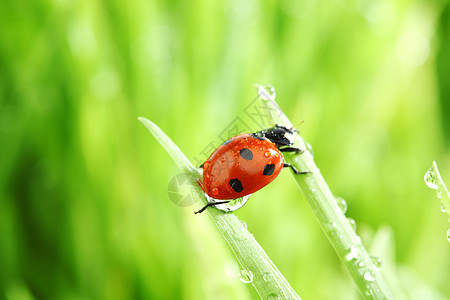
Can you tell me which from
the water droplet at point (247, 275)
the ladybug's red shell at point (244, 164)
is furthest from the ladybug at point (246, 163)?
the water droplet at point (247, 275)

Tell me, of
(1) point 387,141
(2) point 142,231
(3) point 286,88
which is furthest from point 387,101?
(2) point 142,231

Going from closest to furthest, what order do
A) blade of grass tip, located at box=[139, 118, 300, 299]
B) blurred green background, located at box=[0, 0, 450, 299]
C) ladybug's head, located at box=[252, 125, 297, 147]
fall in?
1. blade of grass tip, located at box=[139, 118, 300, 299]
2. ladybug's head, located at box=[252, 125, 297, 147]
3. blurred green background, located at box=[0, 0, 450, 299]

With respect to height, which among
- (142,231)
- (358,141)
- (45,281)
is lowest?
(45,281)

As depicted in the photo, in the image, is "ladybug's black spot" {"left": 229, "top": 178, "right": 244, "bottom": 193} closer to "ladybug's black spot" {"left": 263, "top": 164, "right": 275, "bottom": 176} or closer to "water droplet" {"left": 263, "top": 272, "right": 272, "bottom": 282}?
"ladybug's black spot" {"left": 263, "top": 164, "right": 275, "bottom": 176}

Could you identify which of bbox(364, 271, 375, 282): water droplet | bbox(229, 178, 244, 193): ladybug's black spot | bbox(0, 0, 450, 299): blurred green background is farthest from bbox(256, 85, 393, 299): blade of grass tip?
bbox(0, 0, 450, 299): blurred green background

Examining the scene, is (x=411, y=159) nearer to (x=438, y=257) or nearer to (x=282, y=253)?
(x=438, y=257)

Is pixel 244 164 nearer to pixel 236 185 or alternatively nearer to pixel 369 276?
pixel 236 185

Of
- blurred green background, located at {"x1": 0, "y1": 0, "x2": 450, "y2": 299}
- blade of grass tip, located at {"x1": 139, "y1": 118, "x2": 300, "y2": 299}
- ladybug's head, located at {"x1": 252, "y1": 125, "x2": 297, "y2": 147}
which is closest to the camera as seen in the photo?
blade of grass tip, located at {"x1": 139, "y1": 118, "x2": 300, "y2": 299}

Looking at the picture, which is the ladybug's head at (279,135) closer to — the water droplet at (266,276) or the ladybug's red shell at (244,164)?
the ladybug's red shell at (244,164)
